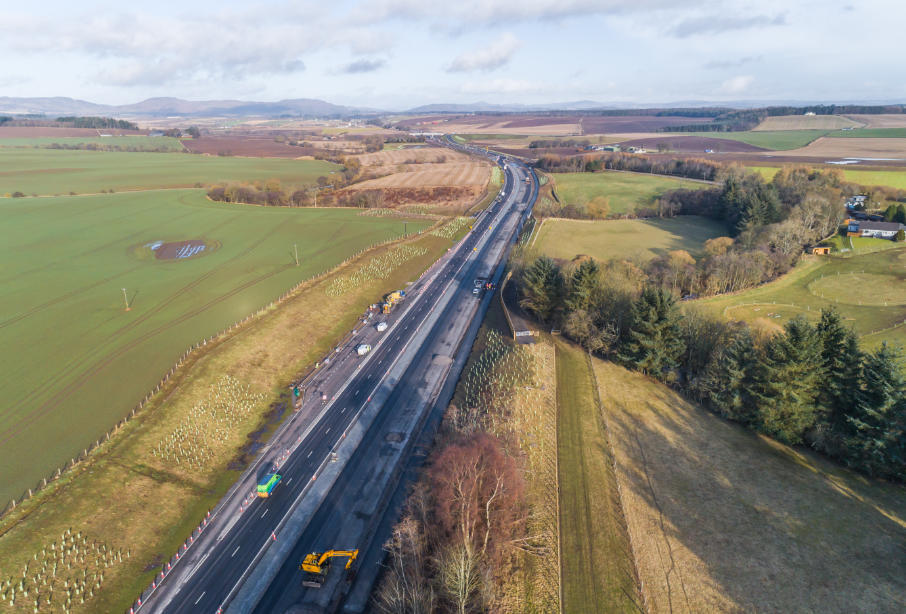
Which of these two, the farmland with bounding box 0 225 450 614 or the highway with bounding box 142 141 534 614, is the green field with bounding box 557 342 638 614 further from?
the farmland with bounding box 0 225 450 614

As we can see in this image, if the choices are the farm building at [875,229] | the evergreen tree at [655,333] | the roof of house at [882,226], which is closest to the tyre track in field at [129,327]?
the evergreen tree at [655,333]

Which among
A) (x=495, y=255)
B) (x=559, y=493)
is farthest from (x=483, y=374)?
(x=495, y=255)

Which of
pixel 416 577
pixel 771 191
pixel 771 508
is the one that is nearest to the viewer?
pixel 416 577

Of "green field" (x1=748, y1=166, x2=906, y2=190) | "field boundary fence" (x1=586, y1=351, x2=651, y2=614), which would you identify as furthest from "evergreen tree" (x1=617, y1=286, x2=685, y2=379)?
"green field" (x1=748, y1=166, x2=906, y2=190)

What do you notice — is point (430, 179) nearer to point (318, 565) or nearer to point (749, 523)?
point (749, 523)

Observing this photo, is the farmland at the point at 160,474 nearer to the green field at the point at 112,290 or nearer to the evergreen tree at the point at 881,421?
the green field at the point at 112,290

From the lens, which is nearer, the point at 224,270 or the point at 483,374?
the point at 483,374

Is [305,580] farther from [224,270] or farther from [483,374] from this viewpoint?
[224,270]
